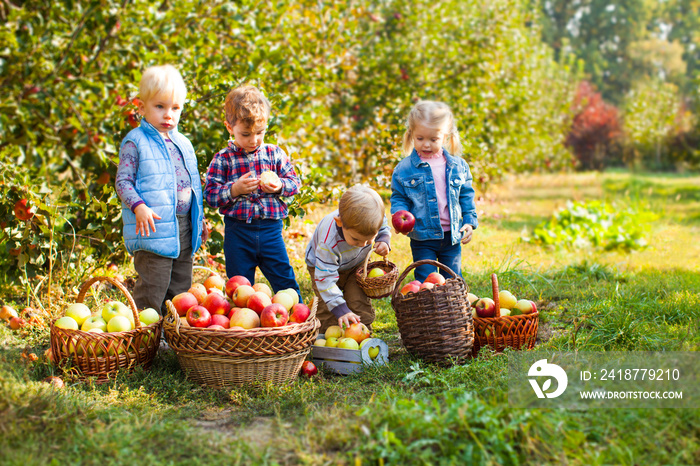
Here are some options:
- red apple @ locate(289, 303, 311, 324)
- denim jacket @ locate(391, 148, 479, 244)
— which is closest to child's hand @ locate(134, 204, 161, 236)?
red apple @ locate(289, 303, 311, 324)

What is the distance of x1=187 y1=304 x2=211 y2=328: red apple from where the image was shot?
2955 millimetres

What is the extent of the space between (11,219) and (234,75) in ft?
6.81

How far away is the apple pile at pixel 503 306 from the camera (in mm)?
3309

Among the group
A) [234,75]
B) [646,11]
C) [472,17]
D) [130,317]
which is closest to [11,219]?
[130,317]

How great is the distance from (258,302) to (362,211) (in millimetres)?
754

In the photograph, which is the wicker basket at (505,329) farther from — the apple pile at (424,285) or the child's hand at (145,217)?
the child's hand at (145,217)

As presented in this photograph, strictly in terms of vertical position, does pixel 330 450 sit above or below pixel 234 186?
below

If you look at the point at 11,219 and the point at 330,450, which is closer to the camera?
the point at 330,450

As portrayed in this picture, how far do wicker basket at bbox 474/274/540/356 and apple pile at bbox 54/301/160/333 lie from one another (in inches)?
73.7

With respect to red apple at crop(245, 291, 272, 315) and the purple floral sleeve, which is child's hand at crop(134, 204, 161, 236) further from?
red apple at crop(245, 291, 272, 315)

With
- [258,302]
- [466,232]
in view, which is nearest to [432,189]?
[466,232]

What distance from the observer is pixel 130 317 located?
319 cm

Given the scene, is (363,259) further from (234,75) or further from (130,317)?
(234,75)

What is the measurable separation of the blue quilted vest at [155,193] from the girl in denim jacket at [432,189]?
1436mm
